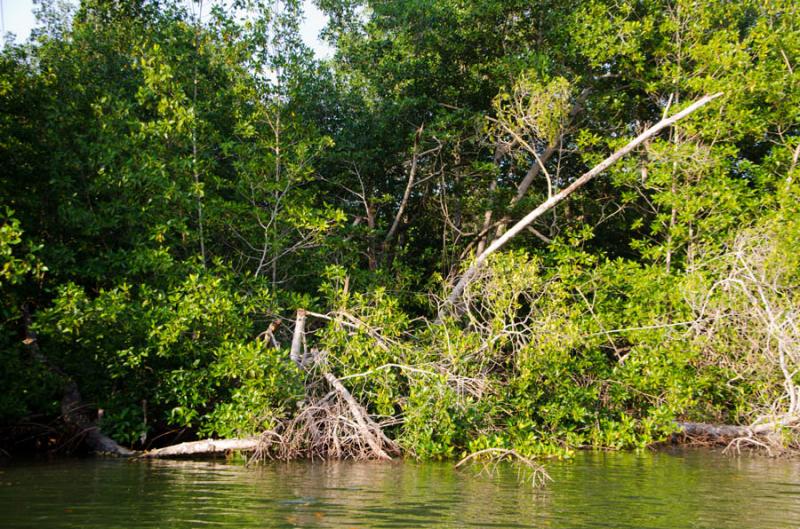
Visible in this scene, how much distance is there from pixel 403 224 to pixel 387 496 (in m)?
10.5

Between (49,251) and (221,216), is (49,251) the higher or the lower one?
the lower one

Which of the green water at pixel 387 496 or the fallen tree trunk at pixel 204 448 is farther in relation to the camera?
the fallen tree trunk at pixel 204 448

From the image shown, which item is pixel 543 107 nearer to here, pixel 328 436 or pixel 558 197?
pixel 558 197

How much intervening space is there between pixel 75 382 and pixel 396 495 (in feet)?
20.2

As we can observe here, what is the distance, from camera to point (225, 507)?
6543mm

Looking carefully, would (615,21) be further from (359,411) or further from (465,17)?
(359,411)

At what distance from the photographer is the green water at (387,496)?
6031 millimetres

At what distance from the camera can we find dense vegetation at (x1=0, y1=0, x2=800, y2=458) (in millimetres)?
10625

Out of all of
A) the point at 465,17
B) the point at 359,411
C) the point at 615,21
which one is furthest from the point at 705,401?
the point at 465,17

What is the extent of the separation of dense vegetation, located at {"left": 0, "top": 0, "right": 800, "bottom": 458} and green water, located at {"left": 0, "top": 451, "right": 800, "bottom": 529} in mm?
1042

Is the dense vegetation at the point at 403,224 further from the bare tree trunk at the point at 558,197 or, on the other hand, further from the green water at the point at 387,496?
the green water at the point at 387,496

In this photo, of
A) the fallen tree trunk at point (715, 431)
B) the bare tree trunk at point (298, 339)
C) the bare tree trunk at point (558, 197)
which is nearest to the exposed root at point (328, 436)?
the bare tree trunk at point (298, 339)

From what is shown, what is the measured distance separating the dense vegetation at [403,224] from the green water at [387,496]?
3.42 feet

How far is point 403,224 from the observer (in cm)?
1719
